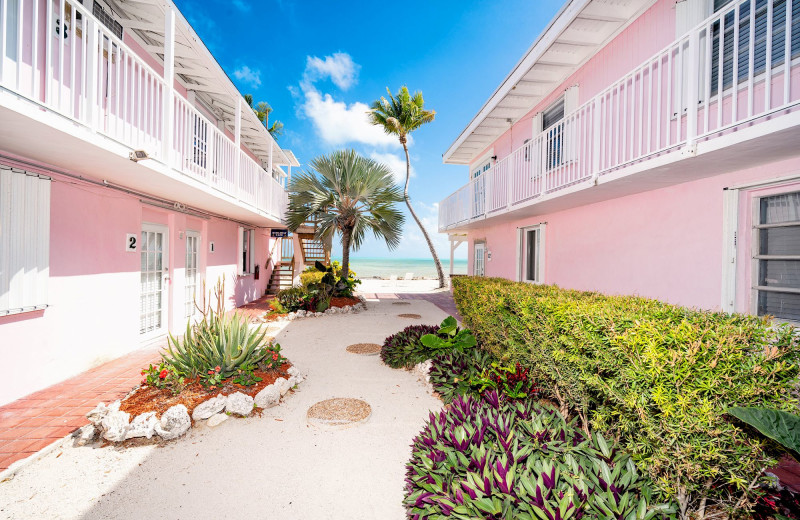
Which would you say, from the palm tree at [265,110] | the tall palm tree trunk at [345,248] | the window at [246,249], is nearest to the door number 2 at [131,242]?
the window at [246,249]

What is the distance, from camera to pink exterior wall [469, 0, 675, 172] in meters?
4.62

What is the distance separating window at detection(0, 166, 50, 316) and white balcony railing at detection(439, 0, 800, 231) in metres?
7.16

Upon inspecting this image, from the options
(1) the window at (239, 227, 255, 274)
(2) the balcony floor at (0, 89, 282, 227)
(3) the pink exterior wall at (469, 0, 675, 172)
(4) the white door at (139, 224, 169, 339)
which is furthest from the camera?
(1) the window at (239, 227, 255, 274)

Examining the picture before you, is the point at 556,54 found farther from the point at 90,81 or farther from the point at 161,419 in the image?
the point at 161,419

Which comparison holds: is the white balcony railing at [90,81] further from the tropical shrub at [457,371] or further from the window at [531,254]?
the window at [531,254]

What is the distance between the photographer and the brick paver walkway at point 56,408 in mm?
2764

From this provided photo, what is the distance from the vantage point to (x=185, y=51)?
19.1 feet

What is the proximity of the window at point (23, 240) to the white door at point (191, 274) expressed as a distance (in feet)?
11.8

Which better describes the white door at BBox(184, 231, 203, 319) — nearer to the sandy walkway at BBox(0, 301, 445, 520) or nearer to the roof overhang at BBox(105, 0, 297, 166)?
the roof overhang at BBox(105, 0, 297, 166)

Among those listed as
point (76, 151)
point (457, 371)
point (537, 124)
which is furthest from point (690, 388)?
point (537, 124)

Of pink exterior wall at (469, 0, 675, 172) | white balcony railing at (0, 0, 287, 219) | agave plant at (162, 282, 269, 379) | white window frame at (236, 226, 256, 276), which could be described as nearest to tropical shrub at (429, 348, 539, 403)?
agave plant at (162, 282, 269, 379)

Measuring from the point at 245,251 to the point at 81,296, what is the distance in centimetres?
691

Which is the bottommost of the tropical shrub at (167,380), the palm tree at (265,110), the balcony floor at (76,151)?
the tropical shrub at (167,380)

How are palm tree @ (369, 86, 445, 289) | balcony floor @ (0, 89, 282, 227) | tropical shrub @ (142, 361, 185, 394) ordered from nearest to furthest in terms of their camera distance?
balcony floor @ (0, 89, 282, 227) → tropical shrub @ (142, 361, 185, 394) → palm tree @ (369, 86, 445, 289)
